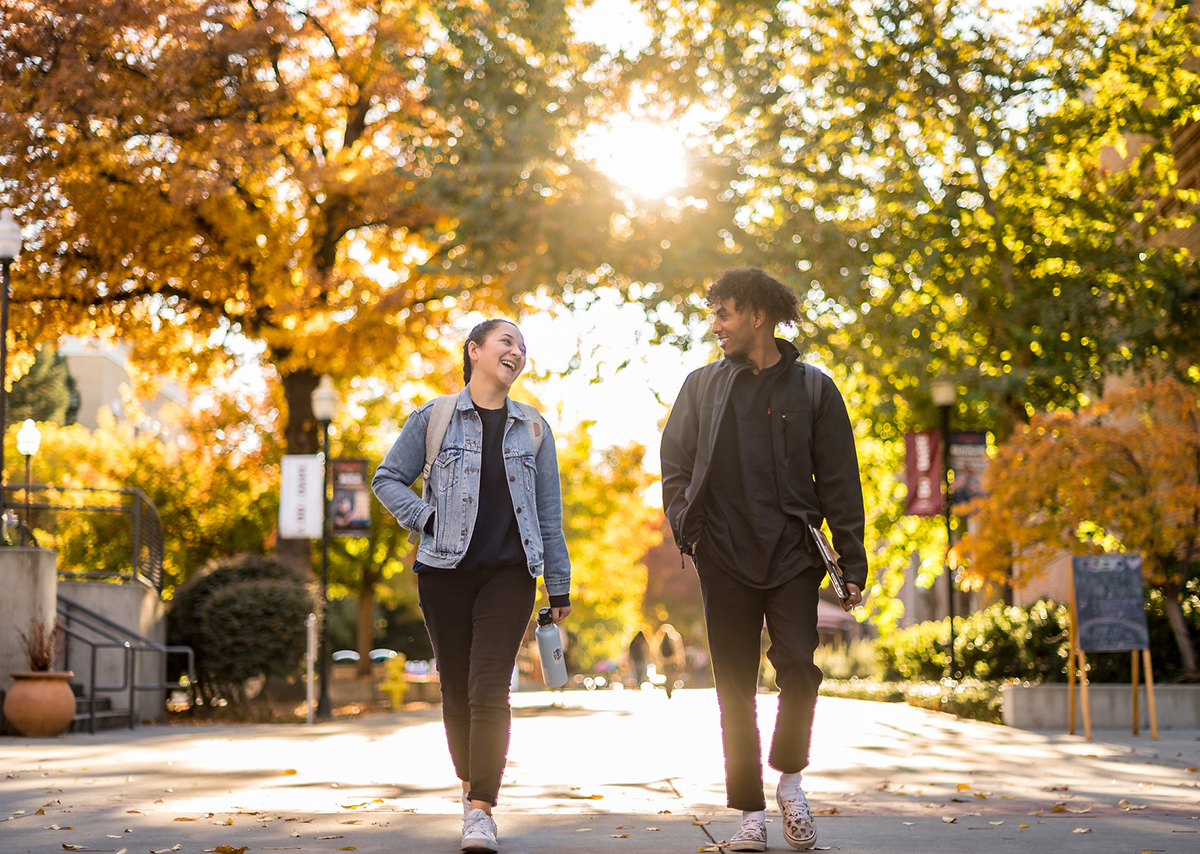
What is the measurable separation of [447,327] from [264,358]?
3.42 metres

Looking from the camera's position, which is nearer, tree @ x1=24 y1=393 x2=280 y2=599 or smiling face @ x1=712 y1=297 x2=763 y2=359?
smiling face @ x1=712 y1=297 x2=763 y2=359

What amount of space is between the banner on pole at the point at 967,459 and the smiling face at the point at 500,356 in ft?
52.1

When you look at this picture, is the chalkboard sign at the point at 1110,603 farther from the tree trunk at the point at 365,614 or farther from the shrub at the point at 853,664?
the tree trunk at the point at 365,614

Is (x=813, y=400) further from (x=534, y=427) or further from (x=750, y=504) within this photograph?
(x=534, y=427)

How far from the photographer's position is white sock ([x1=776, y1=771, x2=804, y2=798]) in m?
4.84

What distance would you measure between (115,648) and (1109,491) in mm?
11469

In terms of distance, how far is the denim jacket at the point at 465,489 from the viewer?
4.96 m

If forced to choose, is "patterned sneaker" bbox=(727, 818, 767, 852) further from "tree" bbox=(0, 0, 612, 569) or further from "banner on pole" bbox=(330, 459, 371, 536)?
"banner on pole" bbox=(330, 459, 371, 536)

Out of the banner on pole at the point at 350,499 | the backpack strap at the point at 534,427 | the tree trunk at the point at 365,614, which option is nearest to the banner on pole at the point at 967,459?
the banner on pole at the point at 350,499

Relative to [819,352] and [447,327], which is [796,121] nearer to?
[819,352]

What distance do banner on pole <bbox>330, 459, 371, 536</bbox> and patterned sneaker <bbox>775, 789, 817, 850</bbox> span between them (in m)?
15.8

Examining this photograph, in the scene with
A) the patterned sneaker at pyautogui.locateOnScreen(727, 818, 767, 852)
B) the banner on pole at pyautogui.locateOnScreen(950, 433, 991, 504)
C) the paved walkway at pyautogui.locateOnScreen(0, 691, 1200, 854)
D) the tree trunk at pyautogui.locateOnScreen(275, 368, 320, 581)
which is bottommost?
the paved walkway at pyautogui.locateOnScreen(0, 691, 1200, 854)

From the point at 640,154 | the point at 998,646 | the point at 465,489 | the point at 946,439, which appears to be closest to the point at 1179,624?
the point at 998,646

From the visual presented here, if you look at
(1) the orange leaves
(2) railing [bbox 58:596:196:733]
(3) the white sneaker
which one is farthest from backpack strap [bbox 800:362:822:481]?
(2) railing [bbox 58:596:196:733]
